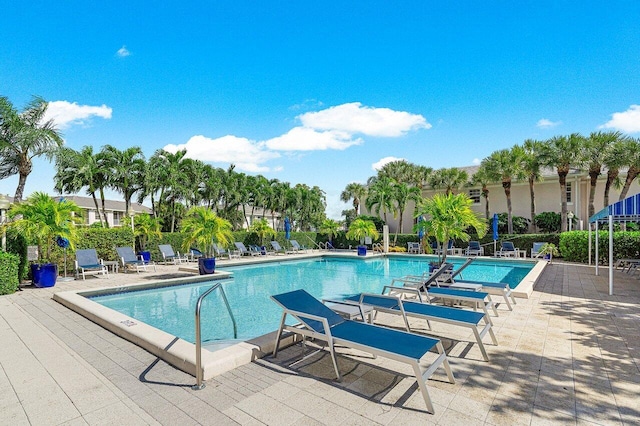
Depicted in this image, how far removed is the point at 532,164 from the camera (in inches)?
946

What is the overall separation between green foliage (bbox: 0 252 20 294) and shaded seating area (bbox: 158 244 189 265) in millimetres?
6947

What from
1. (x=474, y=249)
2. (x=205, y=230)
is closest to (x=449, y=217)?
(x=205, y=230)

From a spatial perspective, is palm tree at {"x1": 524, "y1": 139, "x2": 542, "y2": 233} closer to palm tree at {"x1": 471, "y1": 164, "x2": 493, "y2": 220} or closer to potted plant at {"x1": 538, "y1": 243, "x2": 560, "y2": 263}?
palm tree at {"x1": 471, "y1": 164, "x2": 493, "y2": 220}

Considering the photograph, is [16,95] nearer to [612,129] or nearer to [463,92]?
[463,92]

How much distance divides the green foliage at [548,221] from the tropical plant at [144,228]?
27027 mm

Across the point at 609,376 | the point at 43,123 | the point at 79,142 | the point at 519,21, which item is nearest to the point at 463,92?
the point at 519,21

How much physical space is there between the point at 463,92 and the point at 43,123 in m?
20.6

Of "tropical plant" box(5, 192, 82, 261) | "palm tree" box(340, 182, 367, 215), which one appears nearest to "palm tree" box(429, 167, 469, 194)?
"palm tree" box(340, 182, 367, 215)

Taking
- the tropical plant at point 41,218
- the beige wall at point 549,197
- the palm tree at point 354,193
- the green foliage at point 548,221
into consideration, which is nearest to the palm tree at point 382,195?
the beige wall at point 549,197

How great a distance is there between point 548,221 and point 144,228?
2787 centimetres

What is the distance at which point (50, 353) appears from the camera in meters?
4.63

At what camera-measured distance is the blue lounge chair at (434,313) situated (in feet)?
14.2

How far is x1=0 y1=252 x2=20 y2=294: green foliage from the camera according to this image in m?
8.87

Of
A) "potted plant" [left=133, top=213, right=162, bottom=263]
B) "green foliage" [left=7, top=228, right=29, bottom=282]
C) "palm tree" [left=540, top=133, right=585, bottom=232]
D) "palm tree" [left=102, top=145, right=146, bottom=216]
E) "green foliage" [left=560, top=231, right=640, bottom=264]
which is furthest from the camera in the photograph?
"palm tree" [left=102, top=145, right=146, bottom=216]
